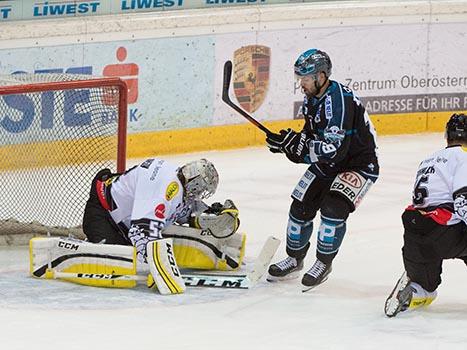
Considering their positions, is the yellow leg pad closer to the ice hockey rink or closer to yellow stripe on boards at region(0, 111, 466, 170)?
the ice hockey rink

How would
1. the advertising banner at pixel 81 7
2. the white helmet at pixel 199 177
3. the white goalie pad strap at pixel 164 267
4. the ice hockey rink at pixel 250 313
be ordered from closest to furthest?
the ice hockey rink at pixel 250 313
the white goalie pad strap at pixel 164 267
the white helmet at pixel 199 177
the advertising banner at pixel 81 7

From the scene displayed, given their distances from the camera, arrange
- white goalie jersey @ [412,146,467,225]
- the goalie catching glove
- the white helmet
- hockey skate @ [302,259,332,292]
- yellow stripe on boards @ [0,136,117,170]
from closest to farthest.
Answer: white goalie jersey @ [412,146,467,225] → the white helmet → hockey skate @ [302,259,332,292] → the goalie catching glove → yellow stripe on boards @ [0,136,117,170]

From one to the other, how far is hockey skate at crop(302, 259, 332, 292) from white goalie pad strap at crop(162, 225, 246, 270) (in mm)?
440

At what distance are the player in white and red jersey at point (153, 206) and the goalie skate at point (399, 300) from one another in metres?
0.87

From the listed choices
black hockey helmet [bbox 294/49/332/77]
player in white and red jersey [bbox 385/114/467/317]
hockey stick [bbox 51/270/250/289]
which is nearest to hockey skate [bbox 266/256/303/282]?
hockey stick [bbox 51/270/250/289]

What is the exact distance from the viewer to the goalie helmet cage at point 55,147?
6.26 meters

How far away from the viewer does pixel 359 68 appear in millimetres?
9445

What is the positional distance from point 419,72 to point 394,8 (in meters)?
0.52

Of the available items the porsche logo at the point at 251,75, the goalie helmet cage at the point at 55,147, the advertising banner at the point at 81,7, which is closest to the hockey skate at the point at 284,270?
the goalie helmet cage at the point at 55,147

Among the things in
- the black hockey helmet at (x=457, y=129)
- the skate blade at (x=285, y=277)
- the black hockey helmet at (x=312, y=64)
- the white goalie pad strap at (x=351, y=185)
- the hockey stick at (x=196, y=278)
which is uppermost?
the black hockey helmet at (x=312, y=64)

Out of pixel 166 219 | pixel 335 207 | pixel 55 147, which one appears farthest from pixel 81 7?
pixel 335 207

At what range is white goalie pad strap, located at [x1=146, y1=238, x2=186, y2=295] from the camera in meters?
5.44

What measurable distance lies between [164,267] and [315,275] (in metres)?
0.65

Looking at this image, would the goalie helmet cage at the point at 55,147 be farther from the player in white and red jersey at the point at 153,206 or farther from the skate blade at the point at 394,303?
the skate blade at the point at 394,303
